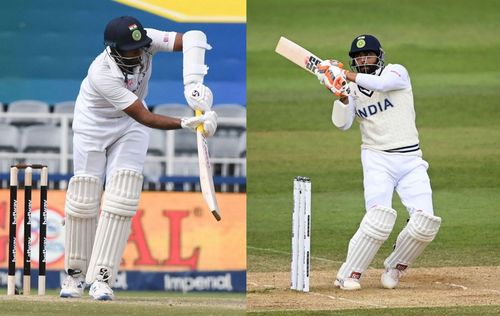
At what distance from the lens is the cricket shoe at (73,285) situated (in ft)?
29.3

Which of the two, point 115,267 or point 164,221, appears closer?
point 115,267

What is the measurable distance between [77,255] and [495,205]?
6.34 metres

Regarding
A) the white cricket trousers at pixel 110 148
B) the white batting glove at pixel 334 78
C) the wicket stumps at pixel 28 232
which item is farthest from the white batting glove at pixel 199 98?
the white batting glove at pixel 334 78

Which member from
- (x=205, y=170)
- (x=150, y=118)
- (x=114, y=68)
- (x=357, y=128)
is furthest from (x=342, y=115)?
(x=357, y=128)

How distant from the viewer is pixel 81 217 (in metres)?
8.87

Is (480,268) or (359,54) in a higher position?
(359,54)

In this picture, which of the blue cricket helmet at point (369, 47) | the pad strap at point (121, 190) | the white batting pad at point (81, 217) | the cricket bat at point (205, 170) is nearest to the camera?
the cricket bat at point (205, 170)

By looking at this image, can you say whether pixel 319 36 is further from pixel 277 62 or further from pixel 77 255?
pixel 77 255

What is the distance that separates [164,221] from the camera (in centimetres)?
1320

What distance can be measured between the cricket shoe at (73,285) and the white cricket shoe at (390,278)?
1.98 meters

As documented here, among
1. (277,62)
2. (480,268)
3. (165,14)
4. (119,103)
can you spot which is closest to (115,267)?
(119,103)

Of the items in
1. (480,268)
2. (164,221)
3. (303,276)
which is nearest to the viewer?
(303,276)

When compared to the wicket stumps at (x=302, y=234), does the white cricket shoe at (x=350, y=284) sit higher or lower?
lower

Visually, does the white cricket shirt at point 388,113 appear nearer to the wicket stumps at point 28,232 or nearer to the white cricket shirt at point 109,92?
the white cricket shirt at point 109,92
